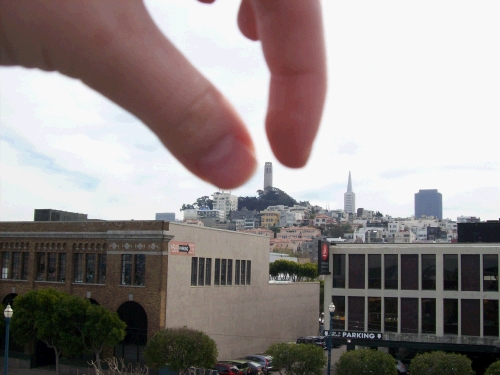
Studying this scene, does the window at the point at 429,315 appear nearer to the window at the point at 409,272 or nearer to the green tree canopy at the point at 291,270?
the window at the point at 409,272

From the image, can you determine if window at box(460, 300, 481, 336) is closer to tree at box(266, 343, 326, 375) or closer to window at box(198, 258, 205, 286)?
tree at box(266, 343, 326, 375)

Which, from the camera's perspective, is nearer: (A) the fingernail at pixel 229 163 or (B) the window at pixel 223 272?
(A) the fingernail at pixel 229 163

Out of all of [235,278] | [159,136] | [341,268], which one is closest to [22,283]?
[235,278]

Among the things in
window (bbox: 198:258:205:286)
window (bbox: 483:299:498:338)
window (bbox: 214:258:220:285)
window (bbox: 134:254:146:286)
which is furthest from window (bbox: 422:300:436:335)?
window (bbox: 134:254:146:286)

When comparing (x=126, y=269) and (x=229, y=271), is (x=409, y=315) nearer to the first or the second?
(x=229, y=271)

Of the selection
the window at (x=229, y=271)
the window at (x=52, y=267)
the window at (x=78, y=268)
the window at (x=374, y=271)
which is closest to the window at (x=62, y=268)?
the window at (x=52, y=267)

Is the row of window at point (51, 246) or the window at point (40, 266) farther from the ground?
the row of window at point (51, 246)
